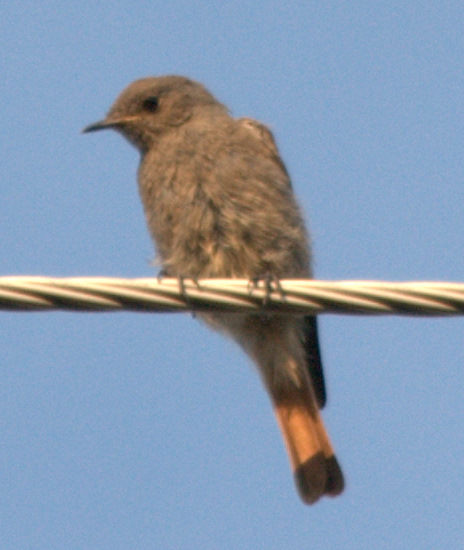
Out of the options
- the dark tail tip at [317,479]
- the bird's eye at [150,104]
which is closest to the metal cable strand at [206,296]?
the dark tail tip at [317,479]

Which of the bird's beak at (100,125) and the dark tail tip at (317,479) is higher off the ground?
the bird's beak at (100,125)

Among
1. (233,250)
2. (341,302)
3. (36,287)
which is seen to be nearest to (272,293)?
(341,302)

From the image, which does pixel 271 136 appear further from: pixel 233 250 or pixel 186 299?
pixel 186 299

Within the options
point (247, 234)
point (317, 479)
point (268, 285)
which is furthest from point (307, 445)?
point (268, 285)

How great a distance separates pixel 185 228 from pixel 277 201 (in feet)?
1.96

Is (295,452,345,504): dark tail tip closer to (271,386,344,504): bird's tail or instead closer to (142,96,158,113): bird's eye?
(271,386,344,504): bird's tail

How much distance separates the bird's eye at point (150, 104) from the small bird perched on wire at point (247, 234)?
24 centimetres

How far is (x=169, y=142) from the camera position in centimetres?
715

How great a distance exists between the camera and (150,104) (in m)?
7.79

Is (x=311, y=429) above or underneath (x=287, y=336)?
underneath

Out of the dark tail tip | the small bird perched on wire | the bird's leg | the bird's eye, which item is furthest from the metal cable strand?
the bird's eye

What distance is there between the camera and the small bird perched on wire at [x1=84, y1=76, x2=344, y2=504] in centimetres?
635

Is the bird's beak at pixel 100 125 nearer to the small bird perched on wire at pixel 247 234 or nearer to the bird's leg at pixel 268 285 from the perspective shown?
the small bird perched on wire at pixel 247 234

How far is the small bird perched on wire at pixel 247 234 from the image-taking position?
6.35m
